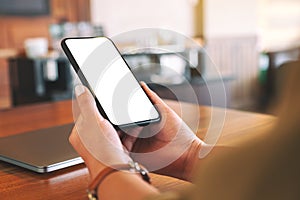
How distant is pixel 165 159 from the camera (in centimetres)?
70

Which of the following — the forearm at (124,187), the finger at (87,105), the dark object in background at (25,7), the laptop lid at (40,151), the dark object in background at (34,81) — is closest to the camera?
the forearm at (124,187)

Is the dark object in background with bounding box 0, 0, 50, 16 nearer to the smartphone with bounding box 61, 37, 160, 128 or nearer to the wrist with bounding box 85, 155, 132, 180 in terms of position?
the smartphone with bounding box 61, 37, 160, 128

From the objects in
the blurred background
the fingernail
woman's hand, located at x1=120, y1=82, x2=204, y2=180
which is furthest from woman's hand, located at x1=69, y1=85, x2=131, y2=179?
the blurred background

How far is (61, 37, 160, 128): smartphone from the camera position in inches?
27.1

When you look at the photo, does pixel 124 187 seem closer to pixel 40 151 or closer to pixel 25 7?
pixel 40 151

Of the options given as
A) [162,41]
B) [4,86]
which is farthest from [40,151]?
[162,41]

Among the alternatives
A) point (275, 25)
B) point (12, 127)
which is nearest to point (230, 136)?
point (12, 127)

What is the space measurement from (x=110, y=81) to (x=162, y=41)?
3.22m

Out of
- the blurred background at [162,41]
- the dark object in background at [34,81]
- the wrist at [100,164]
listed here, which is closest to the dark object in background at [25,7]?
the blurred background at [162,41]

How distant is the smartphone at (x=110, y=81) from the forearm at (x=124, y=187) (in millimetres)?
171

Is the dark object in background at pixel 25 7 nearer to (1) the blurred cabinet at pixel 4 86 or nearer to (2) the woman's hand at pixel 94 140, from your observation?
(1) the blurred cabinet at pixel 4 86

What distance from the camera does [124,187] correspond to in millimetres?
497

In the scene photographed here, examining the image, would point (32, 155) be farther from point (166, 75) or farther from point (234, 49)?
point (234, 49)

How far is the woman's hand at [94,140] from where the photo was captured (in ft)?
1.78
